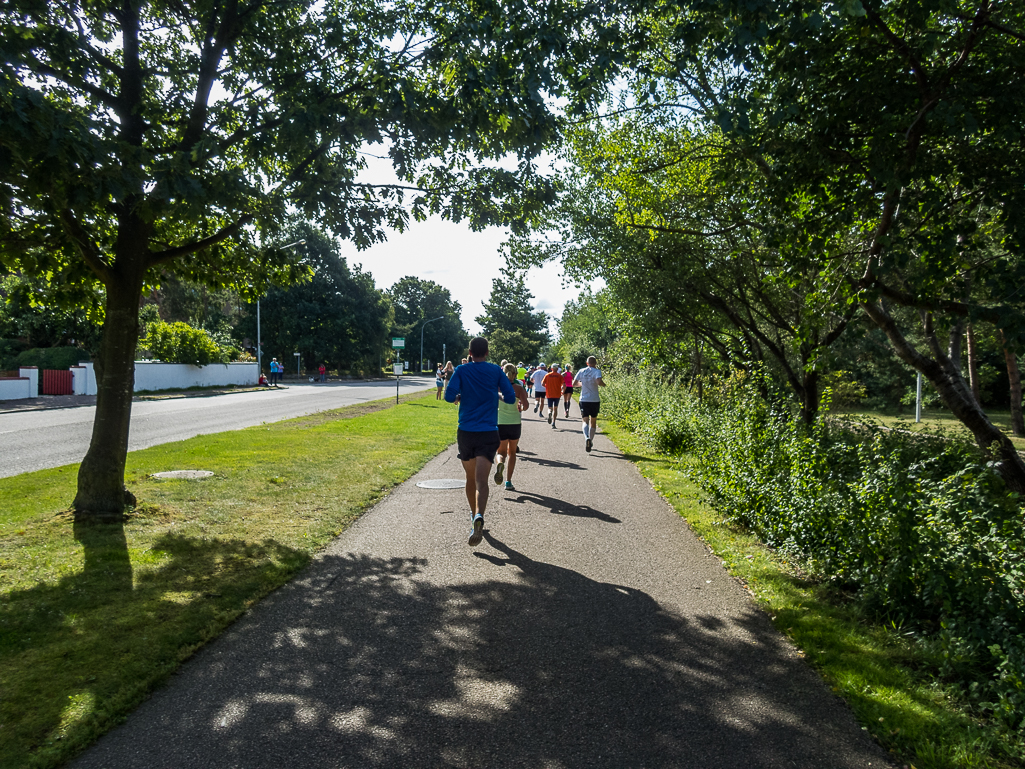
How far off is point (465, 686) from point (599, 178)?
30.6 ft

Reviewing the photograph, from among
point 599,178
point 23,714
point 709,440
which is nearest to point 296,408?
point 599,178

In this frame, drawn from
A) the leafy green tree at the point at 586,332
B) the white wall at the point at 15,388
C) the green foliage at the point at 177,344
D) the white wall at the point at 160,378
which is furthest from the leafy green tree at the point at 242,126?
the green foliage at the point at 177,344

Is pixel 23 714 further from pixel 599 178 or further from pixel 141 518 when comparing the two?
pixel 599 178

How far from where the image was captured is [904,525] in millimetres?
4371

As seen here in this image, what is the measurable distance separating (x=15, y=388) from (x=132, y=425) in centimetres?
1198

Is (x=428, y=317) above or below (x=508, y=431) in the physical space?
above

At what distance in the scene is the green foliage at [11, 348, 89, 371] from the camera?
30.3m

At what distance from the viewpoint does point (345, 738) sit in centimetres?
303

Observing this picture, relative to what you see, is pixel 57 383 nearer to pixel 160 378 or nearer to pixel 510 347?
pixel 160 378

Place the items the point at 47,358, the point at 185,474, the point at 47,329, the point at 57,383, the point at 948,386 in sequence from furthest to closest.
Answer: the point at 47,329 → the point at 47,358 → the point at 57,383 → the point at 185,474 → the point at 948,386

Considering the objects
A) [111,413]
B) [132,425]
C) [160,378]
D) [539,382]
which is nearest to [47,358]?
[160,378]

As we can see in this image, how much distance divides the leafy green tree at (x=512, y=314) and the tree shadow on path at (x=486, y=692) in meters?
90.7

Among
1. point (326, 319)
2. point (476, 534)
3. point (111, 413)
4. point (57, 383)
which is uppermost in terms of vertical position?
point (326, 319)

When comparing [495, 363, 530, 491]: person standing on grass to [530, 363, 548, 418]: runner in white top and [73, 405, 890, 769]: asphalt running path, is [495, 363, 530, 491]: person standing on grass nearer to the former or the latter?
[73, 405, 890, 769]: asphalt running path
